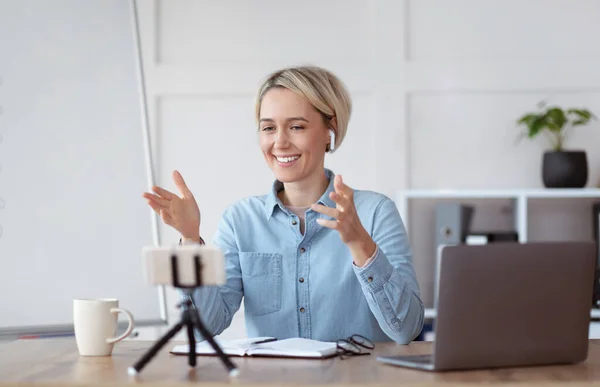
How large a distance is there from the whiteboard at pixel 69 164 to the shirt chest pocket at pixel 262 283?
3.90ft

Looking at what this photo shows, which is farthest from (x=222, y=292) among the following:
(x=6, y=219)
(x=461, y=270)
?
(x=6, y=219)

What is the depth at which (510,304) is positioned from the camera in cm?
138

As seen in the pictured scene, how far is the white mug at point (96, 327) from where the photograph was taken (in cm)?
166

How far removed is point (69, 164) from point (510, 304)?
2229mm

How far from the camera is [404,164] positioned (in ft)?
13.0

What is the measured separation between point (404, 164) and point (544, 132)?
658mm

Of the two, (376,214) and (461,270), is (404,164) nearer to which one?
(376,214)

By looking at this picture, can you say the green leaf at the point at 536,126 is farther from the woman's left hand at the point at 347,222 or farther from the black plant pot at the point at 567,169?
the woman's left hand at the point at 347,222

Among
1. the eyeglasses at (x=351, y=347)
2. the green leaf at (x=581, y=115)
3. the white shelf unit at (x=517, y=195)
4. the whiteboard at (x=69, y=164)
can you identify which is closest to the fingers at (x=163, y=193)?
the eyeglasses at (x=351, y=347)

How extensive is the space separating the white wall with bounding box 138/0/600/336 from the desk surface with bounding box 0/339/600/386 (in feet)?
7.61

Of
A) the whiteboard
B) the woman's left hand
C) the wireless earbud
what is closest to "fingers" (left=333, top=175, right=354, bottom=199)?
the woman's left hand

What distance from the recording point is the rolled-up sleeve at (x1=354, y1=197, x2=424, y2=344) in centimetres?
180

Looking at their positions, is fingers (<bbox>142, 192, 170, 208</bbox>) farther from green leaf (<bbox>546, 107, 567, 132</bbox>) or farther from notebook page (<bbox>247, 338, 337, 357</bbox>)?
green leaf (<bbox>546, 107, 567, 132</bbox>)

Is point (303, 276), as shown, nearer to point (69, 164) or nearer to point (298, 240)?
point (298, 240)
